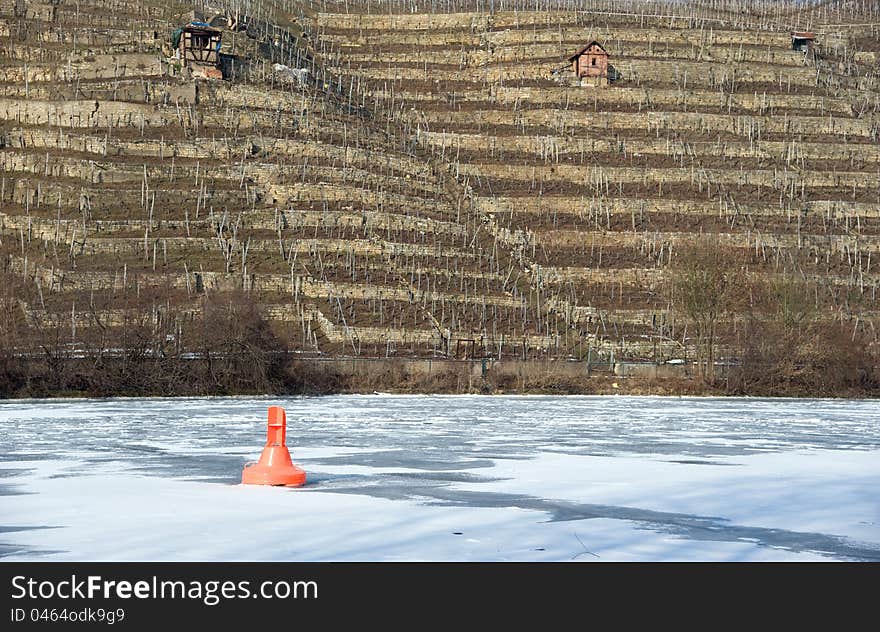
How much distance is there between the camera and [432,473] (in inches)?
671

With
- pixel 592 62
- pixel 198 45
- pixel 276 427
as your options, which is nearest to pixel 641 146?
pixel 592 62

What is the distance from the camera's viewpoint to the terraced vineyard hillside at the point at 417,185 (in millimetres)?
50281

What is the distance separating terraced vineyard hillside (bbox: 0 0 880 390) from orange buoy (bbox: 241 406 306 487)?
2382 centimetres

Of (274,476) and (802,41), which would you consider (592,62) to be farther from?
(274,476)

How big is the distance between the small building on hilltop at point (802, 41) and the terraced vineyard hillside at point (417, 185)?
4.00 ft

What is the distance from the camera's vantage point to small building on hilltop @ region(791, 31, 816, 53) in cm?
8638

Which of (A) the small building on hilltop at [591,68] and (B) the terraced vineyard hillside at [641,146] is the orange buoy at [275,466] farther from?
(A) the small building on hilltop at [591,68]

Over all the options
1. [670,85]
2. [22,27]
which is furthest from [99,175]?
[670,85]

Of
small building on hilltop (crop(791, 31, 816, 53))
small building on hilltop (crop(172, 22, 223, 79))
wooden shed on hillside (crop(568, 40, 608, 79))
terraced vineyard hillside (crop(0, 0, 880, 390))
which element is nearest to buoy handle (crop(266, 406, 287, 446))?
terraced vineyard hillside (crop(0, 0, 880, 390))

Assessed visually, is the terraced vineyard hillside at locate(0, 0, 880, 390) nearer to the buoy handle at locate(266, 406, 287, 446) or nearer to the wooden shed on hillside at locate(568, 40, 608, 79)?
the wooden shed on hillside at locate(568, 40, 608, 79)

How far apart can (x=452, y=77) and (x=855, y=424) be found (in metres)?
56.7

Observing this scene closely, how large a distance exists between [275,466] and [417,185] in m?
49.0

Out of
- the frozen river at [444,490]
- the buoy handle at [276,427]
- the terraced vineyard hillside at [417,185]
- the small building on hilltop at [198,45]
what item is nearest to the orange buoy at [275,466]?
the buoy handle at [276,427]

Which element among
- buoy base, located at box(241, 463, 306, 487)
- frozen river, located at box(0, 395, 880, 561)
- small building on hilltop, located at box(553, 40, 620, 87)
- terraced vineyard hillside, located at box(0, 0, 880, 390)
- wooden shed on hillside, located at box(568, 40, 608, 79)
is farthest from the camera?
wooden shed on hillside, located at box(568, 40, 608, 79)
